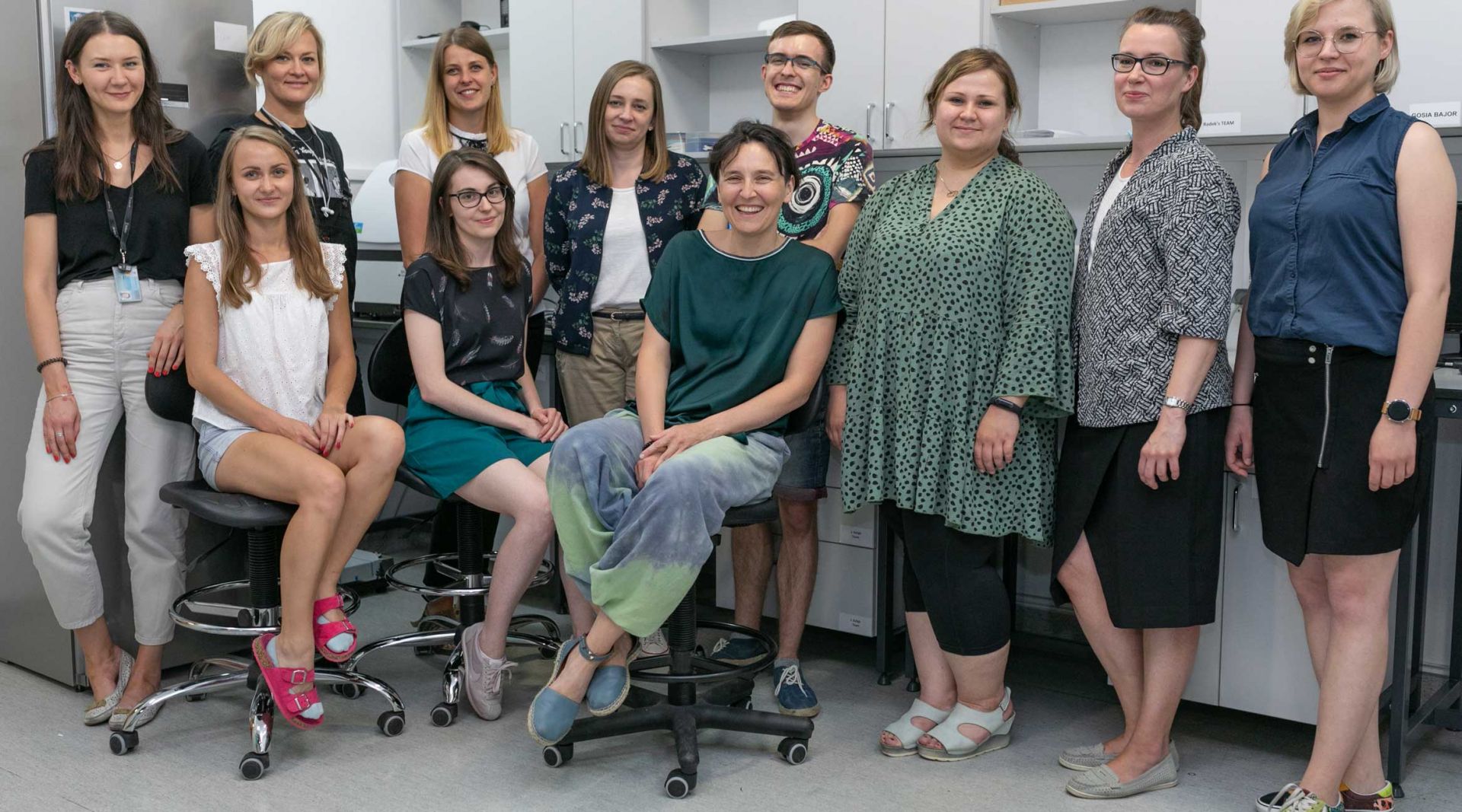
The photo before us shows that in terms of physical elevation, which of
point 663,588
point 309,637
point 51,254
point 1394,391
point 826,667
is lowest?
point 826,667

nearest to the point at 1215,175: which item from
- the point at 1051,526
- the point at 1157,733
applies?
the point at 1051,526

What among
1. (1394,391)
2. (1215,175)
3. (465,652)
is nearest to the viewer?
(1394,391)

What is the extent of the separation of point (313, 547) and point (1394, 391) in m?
1.87

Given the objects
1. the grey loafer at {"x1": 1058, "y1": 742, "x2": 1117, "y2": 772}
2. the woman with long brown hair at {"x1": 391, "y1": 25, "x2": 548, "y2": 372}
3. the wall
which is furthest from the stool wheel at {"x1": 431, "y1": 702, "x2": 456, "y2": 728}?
the wall

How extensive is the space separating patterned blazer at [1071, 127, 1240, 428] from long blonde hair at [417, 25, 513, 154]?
4.84 feet

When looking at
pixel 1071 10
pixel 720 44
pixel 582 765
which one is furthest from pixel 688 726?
pixel 720 44

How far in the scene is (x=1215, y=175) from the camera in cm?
207

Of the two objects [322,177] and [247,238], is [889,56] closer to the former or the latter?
[322,177]

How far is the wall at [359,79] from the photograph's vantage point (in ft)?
14.6

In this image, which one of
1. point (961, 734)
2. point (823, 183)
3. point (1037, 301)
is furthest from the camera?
point (823, 183)

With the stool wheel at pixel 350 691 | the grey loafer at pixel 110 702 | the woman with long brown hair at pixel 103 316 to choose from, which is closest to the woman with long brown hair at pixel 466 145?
the woman with long brown hair at pixel 103 316

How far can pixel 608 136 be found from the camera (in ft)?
9.23

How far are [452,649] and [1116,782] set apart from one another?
148cm

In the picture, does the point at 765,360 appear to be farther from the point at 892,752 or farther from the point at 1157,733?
the point at 1157,733
